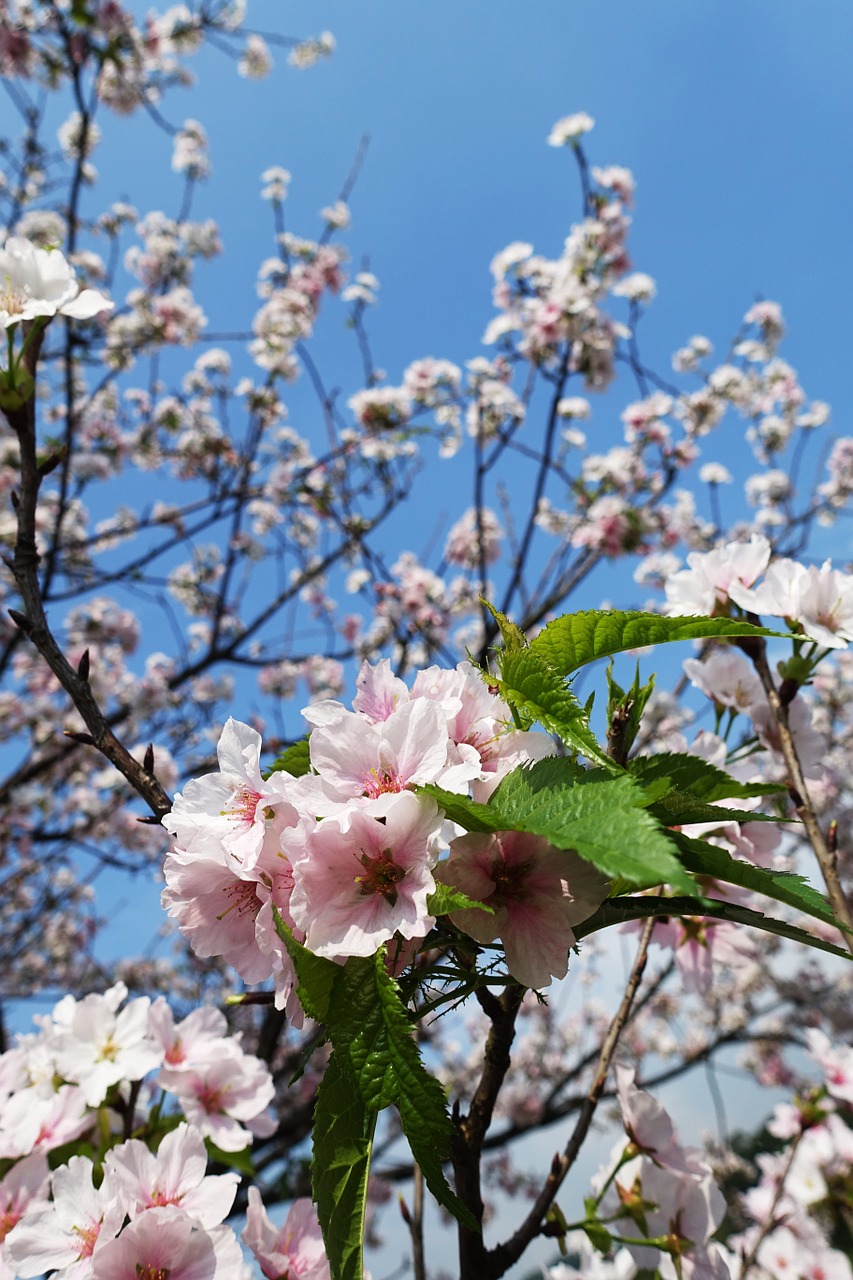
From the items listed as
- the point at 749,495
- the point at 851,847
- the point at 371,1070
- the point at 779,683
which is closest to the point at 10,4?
the point at 779,683

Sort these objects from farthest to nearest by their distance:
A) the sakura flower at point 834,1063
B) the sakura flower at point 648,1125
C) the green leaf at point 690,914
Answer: the sakura flower at point 834,1063, the sakura flower at point 648,1125, the green leaf at point 690,914

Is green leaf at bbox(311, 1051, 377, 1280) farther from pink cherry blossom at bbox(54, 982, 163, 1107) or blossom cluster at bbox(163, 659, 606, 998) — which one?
pink cherry blossom at bbox(54, 982, 163, 1107)

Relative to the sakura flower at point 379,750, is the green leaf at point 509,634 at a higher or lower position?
higher

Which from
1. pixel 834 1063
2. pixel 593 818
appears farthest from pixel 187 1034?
pixel 834 1063

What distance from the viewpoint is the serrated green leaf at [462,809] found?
2.18 ft

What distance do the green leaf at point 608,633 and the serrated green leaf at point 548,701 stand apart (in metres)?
0.05

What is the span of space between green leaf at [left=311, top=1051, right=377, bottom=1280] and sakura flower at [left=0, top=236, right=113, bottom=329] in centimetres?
115

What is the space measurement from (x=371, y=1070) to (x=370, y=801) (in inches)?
8.8

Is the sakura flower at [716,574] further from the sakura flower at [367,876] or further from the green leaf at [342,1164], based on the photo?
the green leaf at [342,1164]

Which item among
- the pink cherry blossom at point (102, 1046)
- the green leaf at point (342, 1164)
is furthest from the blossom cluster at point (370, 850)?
the pink cherry blossom at point (102, 1046)

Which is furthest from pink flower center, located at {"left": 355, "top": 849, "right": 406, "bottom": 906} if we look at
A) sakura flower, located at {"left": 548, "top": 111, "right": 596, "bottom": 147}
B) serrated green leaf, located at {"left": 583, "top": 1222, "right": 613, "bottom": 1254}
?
sakura flower, located at {"left": 548, "top": 111, "right": 596, "bottom": 147}

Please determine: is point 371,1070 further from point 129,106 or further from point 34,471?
point 129,106

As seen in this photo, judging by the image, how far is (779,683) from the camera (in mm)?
1556

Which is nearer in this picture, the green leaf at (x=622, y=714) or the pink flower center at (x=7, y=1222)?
the green leaf at (x=622, y=714)
